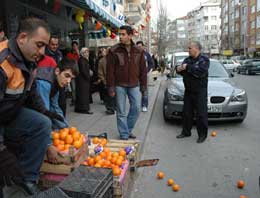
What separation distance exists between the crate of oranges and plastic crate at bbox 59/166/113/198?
47 centimetres

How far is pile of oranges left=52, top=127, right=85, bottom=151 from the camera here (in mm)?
3904

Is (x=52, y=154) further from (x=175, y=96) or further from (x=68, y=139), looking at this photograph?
(x=175, y=96)

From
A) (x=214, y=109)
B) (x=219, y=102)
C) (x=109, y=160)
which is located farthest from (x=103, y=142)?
(x=219, y=102)

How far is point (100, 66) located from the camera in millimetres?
10016

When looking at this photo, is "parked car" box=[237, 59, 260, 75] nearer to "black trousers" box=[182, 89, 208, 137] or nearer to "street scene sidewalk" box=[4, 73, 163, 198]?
"street scene sidewalk" box=[4, 73, 163, 198]

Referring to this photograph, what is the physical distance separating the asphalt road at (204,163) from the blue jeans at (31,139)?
1414mm

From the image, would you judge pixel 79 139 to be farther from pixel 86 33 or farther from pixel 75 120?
pixel 86 33

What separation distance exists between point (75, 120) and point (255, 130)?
4.15m

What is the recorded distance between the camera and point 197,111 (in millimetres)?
6535

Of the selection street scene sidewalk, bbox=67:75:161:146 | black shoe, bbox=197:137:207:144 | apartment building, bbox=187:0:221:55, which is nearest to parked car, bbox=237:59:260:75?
street scene sidewalk, bbox=67:75:161:146

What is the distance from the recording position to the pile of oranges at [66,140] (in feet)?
12.8

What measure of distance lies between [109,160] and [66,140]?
22.9 inches

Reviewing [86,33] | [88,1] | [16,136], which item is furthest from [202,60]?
[86,33]

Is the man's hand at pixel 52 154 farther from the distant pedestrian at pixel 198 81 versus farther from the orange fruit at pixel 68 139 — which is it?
the distant pedestrian at pixel 198 81
